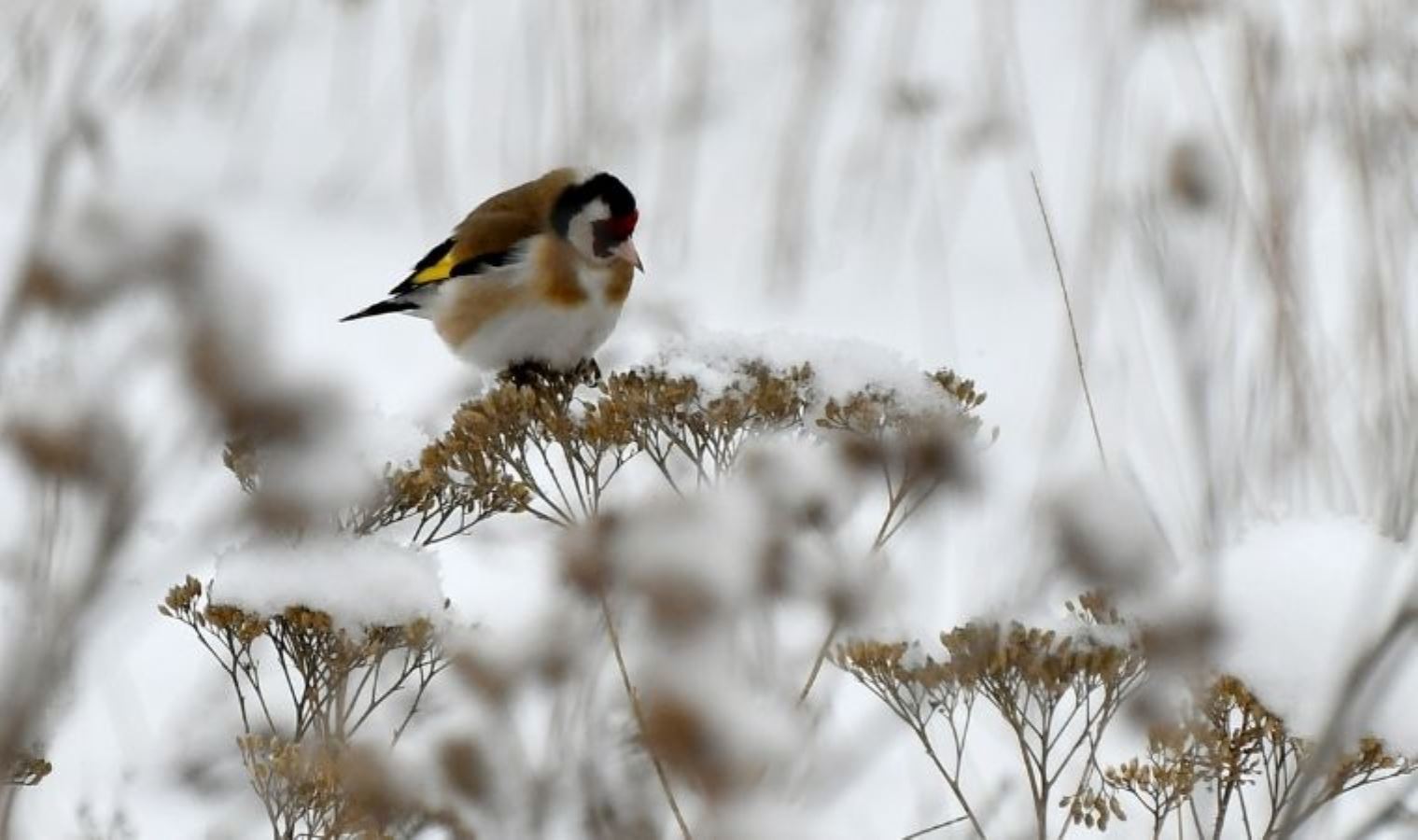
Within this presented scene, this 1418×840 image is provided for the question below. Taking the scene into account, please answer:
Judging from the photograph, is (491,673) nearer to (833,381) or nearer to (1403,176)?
(833,381)

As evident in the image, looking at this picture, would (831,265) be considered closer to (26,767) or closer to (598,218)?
(598,218)

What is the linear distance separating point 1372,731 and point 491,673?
0.84 metres

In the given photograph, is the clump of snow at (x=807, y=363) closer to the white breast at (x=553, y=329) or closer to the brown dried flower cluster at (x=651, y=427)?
the brown dried flower cluster at (x=651, y=427)

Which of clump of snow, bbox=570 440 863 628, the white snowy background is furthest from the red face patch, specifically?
clump of snow, bbox=570 440 863 628

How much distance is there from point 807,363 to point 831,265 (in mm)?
3661

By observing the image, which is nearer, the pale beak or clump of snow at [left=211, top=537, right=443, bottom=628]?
clump of snow at [left=211, top=537, right=443, bottom=628]

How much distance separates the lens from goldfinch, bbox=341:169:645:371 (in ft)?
10.1

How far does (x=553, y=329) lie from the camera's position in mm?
3068

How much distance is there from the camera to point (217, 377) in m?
1.34

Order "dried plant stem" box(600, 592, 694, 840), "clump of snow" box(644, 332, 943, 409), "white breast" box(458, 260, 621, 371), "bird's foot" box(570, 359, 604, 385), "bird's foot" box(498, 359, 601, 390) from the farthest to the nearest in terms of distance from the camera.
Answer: "white breast" box(458, 260, 621, 371) < "bird's foot" box(570, 359, 604, 385) < "bird's foot" box(498, 359, 601, 390) < "clump of snow" box(644, 332, 943, 409) < "dried plant stem" box(600, 592, 694, 840)

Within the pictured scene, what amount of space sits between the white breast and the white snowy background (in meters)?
0.06

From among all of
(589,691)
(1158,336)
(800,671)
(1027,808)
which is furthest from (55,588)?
(1158,336)

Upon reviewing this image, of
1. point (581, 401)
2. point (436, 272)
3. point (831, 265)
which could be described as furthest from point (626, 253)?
point (831, 265)

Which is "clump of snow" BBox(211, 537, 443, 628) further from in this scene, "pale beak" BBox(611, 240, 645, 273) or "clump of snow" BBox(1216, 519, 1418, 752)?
"pale beak" BBox(611, 240, 645, 273)
